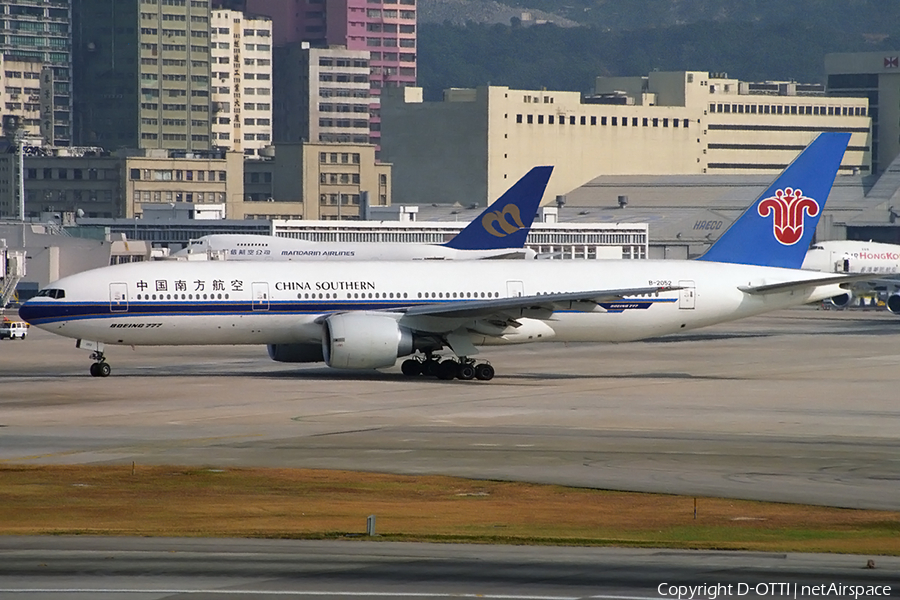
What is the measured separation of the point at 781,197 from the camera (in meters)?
53.6

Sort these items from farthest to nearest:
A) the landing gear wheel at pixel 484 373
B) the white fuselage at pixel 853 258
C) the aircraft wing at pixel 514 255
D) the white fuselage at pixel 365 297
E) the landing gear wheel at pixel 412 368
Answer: the white fuselage at pixel 853 258 → the aircraft wing at pixel 514 255 → the landing gear wheel at pixel 412 368 → the landing gear wheel at pixel 484 373 → the white fuselage at pixel 365 297

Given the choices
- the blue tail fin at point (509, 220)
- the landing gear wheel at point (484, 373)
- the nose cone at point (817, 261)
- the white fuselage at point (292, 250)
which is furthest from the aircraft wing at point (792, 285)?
the nose cone at point (817, 261)

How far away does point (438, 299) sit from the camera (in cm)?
5019

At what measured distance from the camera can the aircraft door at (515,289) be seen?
50625 millimetres

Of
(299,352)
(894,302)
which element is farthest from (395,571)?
(894,302)

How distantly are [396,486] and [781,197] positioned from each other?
1199 inches

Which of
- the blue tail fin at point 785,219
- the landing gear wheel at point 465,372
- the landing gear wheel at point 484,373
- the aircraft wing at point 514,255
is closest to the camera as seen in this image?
the landing gear wheel at point 465,372

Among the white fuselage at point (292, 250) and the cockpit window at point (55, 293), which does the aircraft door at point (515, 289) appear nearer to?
the cockpit window at point (55, 293)

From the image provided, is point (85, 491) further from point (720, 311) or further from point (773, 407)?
point (720, 311)

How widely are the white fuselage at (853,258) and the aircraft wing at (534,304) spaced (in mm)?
70620

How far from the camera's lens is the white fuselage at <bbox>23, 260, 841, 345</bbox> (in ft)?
158

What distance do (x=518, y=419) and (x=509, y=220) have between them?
47604mm

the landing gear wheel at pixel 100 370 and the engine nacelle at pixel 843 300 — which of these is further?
the engine nacelle at pixel 843 300

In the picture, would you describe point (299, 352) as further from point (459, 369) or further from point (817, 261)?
point (817, 261)
